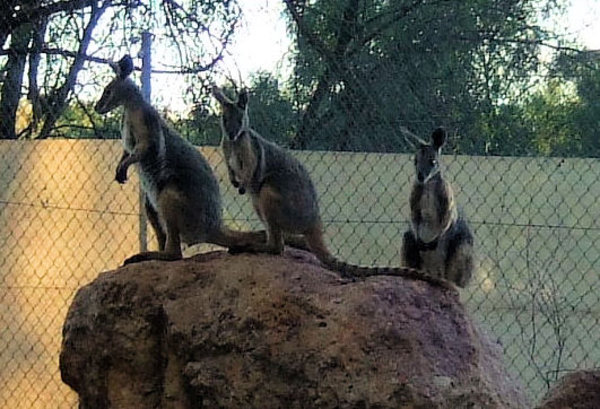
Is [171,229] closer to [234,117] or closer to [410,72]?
[234,117]

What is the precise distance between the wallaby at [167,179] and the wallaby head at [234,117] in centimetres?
33

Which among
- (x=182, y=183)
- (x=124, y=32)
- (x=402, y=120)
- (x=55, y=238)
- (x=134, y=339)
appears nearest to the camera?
(x=134, y=339)

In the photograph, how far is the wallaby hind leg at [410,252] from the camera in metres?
5.91

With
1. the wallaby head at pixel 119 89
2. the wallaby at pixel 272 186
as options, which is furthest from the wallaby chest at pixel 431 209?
the wallaby head at pixel 119 89

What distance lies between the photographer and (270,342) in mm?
4645

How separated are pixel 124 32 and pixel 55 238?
1.75m

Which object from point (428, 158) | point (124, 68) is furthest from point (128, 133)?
point (428, 158)

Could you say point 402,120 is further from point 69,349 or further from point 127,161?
point 69,349

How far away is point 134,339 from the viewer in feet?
16.5

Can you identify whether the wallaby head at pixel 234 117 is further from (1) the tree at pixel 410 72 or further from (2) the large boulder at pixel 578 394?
(2) the large boulder at pixel 578 394

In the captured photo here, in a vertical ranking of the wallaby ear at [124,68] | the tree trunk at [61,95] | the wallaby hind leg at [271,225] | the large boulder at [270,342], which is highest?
the wallaby ear at [124,68]

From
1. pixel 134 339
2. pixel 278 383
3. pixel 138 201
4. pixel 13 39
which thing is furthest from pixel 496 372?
pixel 13 39

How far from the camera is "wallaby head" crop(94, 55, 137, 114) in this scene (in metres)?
5.86

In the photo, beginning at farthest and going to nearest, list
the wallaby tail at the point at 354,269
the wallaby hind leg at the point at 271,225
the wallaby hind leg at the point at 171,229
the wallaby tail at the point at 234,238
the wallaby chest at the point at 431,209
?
the wallaby chest at the point at 431,209, the wallaby tail at the point at 234,238, the wallaby hind leg at the point at 171,229, the wallaby hind leg at the point at 271,225, the wallaby tail at the point at 354,269
